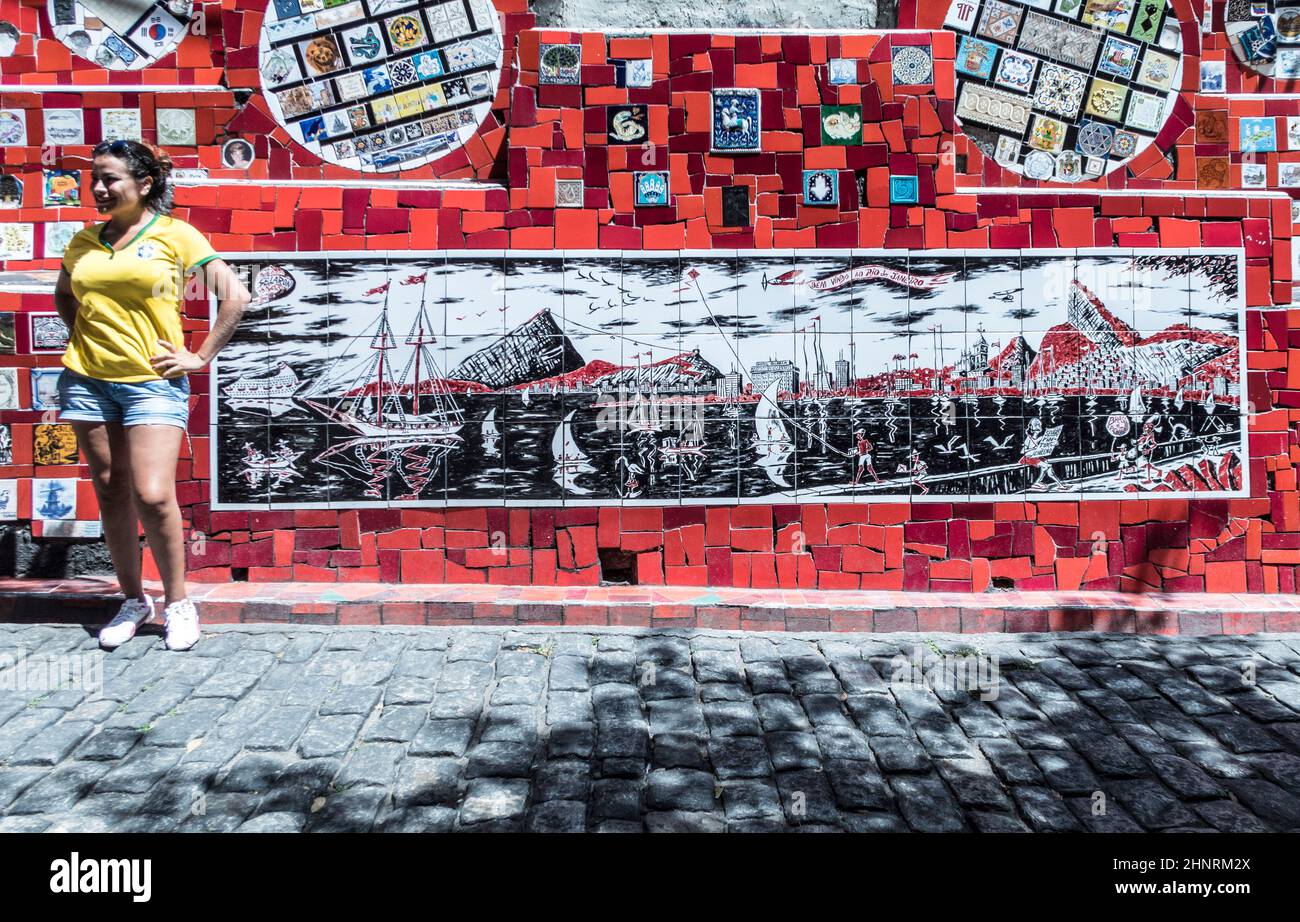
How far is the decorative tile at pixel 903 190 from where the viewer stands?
15.5ft

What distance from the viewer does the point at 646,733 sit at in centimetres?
330

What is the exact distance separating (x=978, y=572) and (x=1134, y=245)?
1956mm

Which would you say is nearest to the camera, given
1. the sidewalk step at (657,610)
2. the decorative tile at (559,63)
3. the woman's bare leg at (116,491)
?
the woman's bare leg at (116,491)

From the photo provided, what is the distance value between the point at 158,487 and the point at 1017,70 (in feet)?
16.0

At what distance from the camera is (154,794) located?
112 inches

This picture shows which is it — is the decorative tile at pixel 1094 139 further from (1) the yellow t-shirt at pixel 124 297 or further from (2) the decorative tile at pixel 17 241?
(2) the decorative tile at pixel 17 241

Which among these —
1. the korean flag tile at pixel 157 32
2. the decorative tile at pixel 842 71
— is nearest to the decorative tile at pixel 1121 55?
the decorative tile at pixel 842 71

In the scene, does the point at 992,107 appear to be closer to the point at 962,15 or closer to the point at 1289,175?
the point at 962,15

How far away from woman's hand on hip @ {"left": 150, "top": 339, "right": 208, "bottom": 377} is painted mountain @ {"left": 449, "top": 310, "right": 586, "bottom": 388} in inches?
49.8

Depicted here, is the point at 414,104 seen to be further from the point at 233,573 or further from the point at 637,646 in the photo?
the point at 637,646

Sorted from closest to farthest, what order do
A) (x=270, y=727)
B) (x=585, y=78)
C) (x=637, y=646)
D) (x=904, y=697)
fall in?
(x=270, y=727) < (x=904, y=697) < (x=637, y=646) < (x=585, y=78)

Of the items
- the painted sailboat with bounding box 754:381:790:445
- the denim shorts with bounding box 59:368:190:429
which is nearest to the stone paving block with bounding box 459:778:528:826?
the denim shorts with bounding box 59:368:190:429

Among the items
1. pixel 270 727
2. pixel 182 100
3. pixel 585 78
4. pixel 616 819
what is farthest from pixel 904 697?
pixel 182 100

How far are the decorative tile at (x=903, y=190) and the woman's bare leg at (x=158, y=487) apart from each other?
3.64 metres
